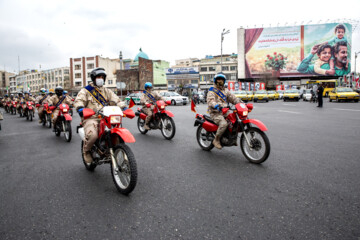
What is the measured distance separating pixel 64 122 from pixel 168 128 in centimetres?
330

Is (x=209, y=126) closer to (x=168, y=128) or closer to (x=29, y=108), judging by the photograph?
(x=168, y=128)

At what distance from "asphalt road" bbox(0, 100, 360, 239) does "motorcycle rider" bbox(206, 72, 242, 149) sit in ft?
1.76

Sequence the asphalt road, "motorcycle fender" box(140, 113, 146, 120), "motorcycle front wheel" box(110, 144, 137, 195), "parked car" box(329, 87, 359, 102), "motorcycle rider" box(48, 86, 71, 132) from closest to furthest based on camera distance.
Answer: the asphalt road
"motorcycle front wheel" box(110, 144, 137, 195)
"motorcycle fender" box(140, 113, 146, 120)
"motorcycle rider" box(48, 86, 71, 132)
"parked car" box(329, 87, 359, 102)

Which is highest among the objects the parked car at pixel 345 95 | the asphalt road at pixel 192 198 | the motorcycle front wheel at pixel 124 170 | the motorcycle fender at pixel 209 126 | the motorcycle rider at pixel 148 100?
the parked car at pixel 345 95

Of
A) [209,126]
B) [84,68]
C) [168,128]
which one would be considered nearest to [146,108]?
[168,128]

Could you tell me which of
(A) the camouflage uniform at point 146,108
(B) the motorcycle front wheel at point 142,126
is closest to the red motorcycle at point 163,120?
(A) the camouflage uniform at point 146,108

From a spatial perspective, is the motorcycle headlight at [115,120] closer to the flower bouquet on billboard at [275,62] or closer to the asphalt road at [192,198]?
the asphalt road at [192,198]

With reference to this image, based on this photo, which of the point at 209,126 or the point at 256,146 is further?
the point at 209,126

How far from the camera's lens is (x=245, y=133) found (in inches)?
180

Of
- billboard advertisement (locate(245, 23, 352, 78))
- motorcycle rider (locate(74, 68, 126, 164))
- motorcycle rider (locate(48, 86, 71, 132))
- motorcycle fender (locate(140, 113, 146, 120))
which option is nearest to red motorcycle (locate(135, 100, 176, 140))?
motorcycle fender (locate(140, 113, 146, 120))

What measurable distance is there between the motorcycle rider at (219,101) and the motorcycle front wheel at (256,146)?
0.50 meters

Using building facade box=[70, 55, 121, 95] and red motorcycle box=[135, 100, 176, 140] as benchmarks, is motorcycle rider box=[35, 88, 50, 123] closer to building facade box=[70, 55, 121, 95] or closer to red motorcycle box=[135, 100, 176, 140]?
red motorcycle box=[135, 100, 176, 140]

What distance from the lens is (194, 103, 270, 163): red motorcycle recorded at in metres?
4.25

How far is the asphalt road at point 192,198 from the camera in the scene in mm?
2307
